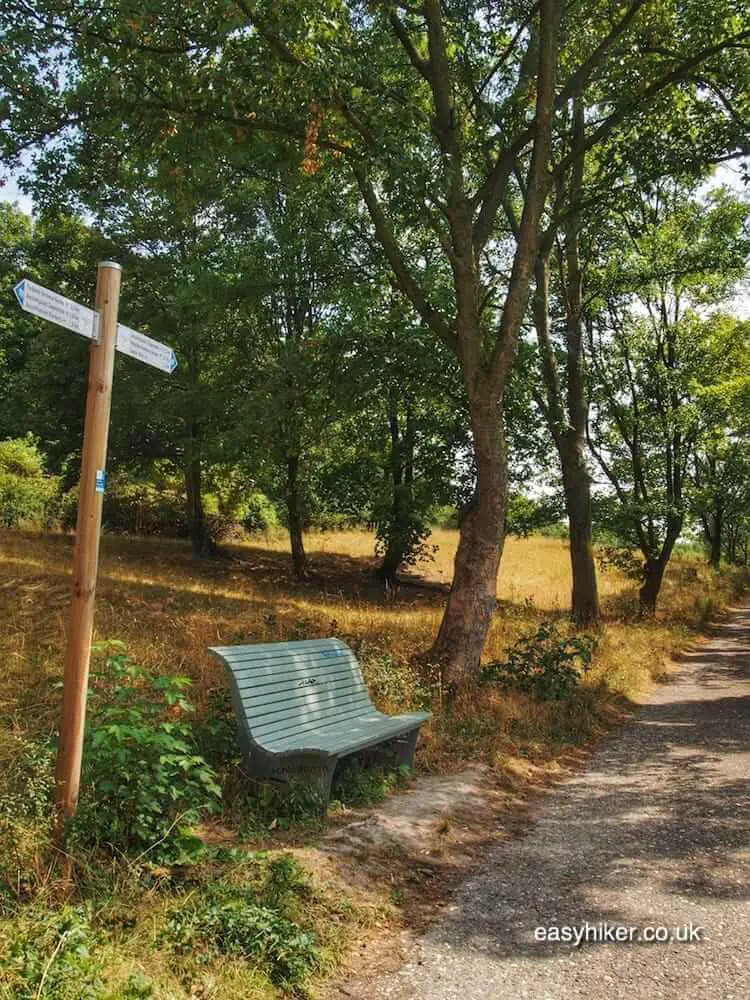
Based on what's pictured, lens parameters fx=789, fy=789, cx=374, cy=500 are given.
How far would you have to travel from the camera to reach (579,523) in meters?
15.1

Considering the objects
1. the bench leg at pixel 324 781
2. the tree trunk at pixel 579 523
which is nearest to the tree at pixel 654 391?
the tree trunk at pixel 579 523

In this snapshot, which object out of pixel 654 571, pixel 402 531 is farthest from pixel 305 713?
pixel 654 571

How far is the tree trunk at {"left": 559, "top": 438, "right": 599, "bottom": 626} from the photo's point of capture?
14.9m

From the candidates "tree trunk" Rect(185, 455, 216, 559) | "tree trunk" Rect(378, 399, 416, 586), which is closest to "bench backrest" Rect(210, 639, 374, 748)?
"tree trunk" Rect(378, 399, 416, 586)

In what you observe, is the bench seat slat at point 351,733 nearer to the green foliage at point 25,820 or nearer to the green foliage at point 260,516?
the green foliage at point 25,820

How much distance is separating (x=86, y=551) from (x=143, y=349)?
1.08m

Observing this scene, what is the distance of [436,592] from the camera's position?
2031 cm

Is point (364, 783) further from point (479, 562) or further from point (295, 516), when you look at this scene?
point (295, 516)

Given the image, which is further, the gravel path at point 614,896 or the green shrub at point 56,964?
the gravel path at point 614,896

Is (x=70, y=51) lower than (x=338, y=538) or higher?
higher

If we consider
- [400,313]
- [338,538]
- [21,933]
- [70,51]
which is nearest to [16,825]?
[21,933]

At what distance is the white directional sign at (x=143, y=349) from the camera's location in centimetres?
399

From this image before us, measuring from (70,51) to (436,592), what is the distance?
573 inches

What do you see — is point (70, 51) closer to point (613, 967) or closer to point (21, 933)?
point (21, 933)
